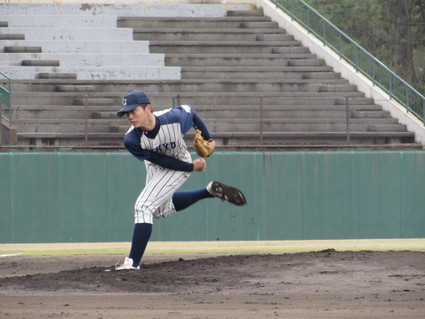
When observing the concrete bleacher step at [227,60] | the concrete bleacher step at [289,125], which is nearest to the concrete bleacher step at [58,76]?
the concrete bleacher step at [227,60]

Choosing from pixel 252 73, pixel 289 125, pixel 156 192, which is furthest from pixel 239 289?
pixel 252 73

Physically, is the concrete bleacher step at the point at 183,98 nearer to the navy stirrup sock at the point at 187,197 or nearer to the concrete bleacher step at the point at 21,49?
the concrete bleacher step at the point at 21,49

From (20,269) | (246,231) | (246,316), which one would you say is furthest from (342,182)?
(246,316)

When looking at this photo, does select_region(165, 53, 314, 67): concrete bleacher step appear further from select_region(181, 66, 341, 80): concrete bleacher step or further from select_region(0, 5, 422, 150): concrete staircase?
select_region(181, 66, 341, 80): concrete bleacher step

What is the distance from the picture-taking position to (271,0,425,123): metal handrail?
765 inches

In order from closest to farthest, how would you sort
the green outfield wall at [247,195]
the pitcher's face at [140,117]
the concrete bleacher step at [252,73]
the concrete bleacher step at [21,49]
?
the pitcher's face at [140,117] < the green outfield wall at [247,195] < the concrete bleacher step at [252,73] < the concrete bleacher step at [21,49]

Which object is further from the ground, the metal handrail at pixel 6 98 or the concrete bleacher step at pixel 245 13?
the concrete bleacher step at pixel 245 13

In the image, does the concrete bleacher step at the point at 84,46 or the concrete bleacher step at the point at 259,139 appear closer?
the concrete bleacher step at the point at 259,139

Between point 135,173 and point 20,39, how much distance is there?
8256mm

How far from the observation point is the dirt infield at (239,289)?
670cm

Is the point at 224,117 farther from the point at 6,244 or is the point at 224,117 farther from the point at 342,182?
the point at 6,244

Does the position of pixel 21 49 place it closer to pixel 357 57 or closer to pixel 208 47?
pixel 208 47

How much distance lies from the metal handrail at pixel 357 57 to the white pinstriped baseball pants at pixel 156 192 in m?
10.9

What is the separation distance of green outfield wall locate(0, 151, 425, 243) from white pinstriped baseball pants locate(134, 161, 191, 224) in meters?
6.42
